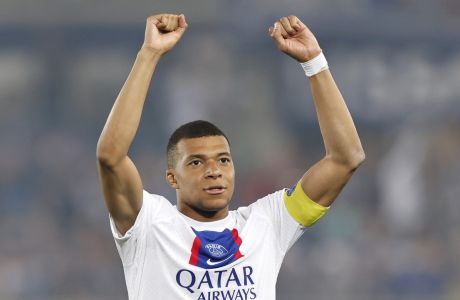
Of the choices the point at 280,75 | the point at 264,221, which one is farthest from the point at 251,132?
the point at 264,221

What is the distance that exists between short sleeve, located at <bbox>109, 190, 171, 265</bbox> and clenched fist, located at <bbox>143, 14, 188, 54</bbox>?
2.17 ft

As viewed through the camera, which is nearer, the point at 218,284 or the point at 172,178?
the point at 218,284

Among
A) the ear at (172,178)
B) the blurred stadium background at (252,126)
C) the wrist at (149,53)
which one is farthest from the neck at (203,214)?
the blurred stadium background at (252,126)

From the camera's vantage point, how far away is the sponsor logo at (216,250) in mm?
4867

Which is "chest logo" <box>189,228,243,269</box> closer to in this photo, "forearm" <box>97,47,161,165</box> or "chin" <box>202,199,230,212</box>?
"chin" <box>202,199,230,212</box>

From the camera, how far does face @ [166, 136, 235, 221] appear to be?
16.1 ft

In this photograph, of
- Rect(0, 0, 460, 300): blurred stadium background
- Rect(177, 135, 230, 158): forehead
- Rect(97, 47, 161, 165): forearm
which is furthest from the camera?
Rect(0, 0, 460, 300): blurred stadium background

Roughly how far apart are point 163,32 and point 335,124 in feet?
2.90

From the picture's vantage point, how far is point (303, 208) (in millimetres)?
5070

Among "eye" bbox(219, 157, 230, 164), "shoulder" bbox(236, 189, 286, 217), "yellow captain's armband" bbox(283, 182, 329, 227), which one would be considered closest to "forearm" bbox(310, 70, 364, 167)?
"yellow captain's armband" bbox(283, 182, 329, 227)

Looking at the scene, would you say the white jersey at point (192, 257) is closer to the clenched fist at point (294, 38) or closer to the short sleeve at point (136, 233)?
the short sleeve at point (136, 233)

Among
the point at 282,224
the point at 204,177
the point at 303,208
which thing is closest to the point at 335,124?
the point at 303,208

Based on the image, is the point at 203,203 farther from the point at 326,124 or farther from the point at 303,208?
the point at 326,124

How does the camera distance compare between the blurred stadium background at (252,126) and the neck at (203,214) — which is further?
the blurred stadium background at (252,126)
